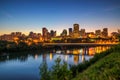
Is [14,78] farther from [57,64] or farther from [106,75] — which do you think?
[106,75]

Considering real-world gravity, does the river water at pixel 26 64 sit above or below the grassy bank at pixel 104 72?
below

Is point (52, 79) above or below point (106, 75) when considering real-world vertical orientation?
below

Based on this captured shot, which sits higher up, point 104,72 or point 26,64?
point 104,72

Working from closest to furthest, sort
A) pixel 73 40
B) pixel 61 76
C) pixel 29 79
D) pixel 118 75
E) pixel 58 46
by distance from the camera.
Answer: pixel 118 75, pixel 61 76, pixel 29 79, pixel 58 46, pixel 73 40

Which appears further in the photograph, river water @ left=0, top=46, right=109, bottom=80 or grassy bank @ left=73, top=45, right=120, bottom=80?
river water @ left=0, top=46, right=109, bottom=80

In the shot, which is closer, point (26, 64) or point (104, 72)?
point (104, 72)

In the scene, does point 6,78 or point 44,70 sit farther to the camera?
point 6,78

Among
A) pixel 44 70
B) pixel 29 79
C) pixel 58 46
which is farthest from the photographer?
pixel 58 46

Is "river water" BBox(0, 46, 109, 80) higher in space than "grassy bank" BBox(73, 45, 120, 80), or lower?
lower

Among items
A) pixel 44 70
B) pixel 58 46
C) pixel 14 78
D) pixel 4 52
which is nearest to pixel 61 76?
pixel 44 70

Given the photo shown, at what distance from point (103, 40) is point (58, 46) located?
78.1 feet

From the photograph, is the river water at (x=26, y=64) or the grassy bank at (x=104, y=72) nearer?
the grassy bank at (x=104, y=72)

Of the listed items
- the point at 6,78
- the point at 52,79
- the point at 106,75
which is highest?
the point at 106,75

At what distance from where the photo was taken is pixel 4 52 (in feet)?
199
